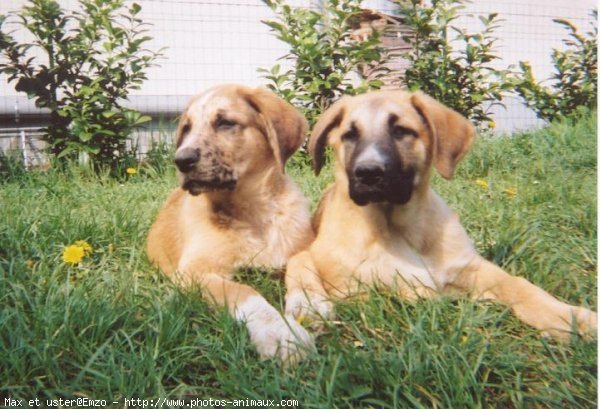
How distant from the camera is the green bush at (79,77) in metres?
5.45

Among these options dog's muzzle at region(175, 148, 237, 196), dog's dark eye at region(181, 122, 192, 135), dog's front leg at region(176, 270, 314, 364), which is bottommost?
dog's front leg at region(176, 270, 314, 364)

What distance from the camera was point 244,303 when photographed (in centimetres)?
232

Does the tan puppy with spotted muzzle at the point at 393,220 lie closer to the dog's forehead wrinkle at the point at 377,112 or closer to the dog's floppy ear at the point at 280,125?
the dog's forehead wrinkle at the point at 377,112

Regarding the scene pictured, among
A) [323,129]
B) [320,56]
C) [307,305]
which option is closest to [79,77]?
[320,56]

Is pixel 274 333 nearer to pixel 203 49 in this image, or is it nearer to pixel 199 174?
pixel 199 174

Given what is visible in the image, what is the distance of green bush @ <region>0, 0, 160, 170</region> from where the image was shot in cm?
545

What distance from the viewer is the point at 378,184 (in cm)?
244

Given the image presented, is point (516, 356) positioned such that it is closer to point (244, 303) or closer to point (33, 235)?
point (244, 303)

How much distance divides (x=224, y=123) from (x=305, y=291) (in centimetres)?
107

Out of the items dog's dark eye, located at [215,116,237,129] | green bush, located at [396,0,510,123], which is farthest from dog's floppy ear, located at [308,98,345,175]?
green bush, located at [396,0,510,123]

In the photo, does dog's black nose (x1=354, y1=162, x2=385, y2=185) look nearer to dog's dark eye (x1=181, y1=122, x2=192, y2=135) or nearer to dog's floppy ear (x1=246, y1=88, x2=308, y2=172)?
dog's floppy ear (x1=246, y1=88, x2=308, y2=172)

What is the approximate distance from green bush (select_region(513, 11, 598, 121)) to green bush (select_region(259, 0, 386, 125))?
292 cm

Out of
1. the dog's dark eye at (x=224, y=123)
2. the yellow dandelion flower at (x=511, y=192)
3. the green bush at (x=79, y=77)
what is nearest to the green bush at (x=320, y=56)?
the green bush at (x=79, y=77)

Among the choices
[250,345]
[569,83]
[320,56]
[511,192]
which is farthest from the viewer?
[569,83]
